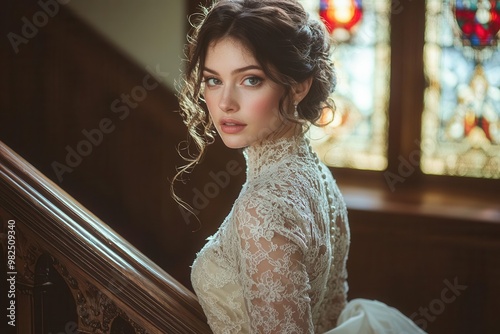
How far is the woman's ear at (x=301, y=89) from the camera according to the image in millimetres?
1857

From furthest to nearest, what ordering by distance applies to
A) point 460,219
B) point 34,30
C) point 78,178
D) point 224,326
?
point 78,178 < point 34,30 < point 460,219 < point 224,326

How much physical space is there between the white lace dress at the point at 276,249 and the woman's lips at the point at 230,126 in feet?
0.35

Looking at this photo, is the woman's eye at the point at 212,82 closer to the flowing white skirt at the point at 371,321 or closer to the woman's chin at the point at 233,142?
the woman's chin at the point at 233,142

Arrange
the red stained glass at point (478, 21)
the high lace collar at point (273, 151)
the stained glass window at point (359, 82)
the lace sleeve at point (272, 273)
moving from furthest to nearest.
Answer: the stained glass window at point (359, 82) < the red stained glass at point (478, 21) < the high lace collar at point (273, 151) < the lace sleeve at point (272, 273)

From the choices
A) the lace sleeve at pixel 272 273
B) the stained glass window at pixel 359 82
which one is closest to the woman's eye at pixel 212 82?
the lace sleeve at pixel 272 273

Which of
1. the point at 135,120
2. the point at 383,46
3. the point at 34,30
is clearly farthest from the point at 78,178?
the point at 383,46

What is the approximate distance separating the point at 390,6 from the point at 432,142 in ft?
2.70

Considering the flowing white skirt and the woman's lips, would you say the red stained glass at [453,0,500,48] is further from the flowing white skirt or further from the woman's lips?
the woman's lips

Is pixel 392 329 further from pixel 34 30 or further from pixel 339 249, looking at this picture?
pixel 34 30

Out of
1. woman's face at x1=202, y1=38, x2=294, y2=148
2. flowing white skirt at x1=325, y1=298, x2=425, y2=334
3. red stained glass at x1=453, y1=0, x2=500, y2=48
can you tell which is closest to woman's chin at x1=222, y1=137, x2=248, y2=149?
woman's face at x1=202, y1=38, x2=294, y2=148

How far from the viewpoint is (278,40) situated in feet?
5.71

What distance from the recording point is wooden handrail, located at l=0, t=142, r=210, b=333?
5.47 feet

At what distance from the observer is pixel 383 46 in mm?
4344

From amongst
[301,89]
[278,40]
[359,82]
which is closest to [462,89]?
[359,82]
